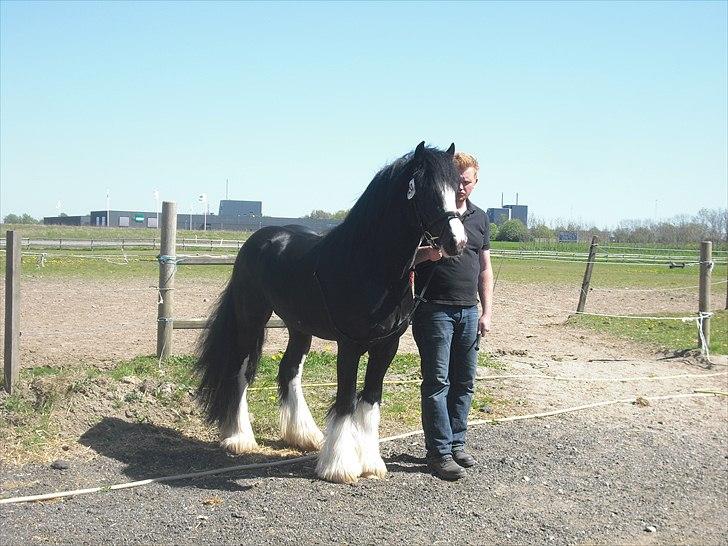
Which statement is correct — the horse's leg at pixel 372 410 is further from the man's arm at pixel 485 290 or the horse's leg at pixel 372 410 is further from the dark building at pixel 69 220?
the dark building at pixel 69 220

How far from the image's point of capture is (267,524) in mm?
4594

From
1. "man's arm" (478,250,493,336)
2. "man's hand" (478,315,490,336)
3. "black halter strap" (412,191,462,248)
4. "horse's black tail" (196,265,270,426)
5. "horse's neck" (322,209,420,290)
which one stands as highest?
"black halter strap" (412,191,462,248)

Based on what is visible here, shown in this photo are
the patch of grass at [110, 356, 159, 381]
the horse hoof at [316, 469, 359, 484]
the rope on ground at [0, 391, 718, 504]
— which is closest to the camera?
the rope on ground at [0, 391, 718, 504]

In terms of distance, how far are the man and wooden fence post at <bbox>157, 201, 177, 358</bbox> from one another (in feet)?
Result: 11.9

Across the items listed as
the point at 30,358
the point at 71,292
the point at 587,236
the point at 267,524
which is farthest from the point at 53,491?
the point at 587,236

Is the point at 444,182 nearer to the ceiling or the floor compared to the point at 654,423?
nearer to the ceiling

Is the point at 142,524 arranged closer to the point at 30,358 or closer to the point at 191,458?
the point at 191,458

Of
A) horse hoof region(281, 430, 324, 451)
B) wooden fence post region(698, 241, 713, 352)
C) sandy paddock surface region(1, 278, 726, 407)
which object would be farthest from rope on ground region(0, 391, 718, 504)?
wooden fence post region(698, 241, 713, 352)

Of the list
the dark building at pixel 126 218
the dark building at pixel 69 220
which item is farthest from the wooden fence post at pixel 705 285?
the dark building at pixel 69 220

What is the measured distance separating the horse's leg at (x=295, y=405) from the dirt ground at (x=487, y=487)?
0.48 metres

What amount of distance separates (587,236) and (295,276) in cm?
6680

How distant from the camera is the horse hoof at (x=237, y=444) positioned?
6105 millimetres

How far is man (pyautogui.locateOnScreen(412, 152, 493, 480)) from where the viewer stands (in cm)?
557

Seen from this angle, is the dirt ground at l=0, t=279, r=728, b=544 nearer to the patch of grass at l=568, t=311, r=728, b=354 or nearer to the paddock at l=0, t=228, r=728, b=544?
the paddock at l=0, t=228, r=728, b=544
